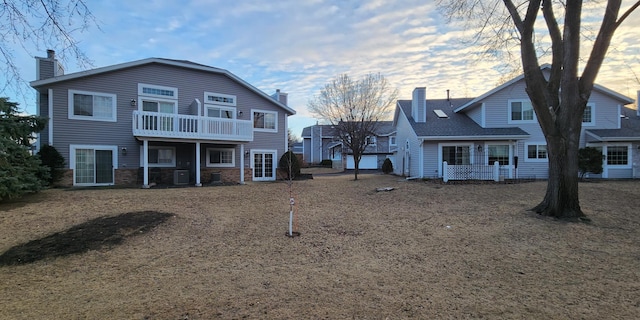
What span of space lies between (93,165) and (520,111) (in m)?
25.2

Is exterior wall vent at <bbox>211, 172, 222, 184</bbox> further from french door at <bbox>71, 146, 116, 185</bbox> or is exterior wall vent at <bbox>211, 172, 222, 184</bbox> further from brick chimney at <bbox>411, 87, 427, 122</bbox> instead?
brick chimney at <bbox>411, 87, 427, 122</bbox>

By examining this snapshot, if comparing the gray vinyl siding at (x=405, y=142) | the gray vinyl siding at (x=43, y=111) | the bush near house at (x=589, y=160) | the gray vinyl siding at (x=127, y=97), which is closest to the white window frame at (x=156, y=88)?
the gray vinyl siding at (x=127, y=97)

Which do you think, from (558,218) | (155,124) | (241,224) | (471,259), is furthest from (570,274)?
(155,124)

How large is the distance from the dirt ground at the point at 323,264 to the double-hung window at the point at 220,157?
29.6 ft

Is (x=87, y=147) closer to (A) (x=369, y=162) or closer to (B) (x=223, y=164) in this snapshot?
(B) (x=223, y=164)

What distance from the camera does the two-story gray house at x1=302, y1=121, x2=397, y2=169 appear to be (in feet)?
132

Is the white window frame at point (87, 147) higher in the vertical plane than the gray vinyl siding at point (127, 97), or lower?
lower

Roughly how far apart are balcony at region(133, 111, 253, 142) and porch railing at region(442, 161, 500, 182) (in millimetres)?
11765

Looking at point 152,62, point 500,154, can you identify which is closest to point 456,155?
point 500,154

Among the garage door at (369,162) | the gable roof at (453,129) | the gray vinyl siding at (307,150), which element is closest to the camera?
the gable roof at (453,129)

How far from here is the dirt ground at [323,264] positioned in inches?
156

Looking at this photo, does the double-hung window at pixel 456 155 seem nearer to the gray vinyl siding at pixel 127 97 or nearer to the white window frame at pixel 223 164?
the gray vinyl siding at pixel 127 97

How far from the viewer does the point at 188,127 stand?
16984 millimetres

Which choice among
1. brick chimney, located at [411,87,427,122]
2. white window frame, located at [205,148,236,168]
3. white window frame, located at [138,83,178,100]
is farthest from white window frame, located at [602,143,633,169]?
white window frame, located at [138,83,178,100]
